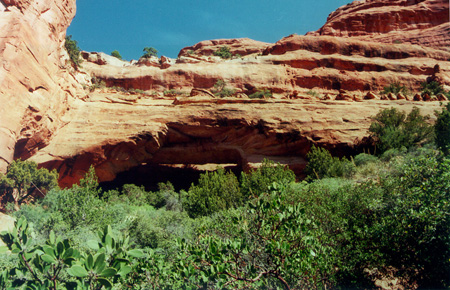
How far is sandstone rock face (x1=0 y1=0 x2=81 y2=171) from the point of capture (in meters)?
12.5

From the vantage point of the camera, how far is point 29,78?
13656mm

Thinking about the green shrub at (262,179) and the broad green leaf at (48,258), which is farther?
the green shrub at (262,179)

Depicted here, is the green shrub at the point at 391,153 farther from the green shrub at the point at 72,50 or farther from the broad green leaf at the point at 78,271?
the green shrub at the point at 72,50

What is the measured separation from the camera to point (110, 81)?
27469 millimetres

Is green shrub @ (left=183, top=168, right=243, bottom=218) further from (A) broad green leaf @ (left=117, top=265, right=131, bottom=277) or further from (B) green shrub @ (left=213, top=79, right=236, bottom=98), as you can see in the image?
(B) green shrub @ (left=213, top=79, right=236, bottom=98)

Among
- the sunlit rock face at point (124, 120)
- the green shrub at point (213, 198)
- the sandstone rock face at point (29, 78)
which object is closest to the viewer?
the green shrub at point (213, 198)

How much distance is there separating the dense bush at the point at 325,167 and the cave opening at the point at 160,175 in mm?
5798

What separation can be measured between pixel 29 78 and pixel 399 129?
60.9ft

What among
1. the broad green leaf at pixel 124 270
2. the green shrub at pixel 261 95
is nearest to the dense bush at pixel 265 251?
the broad green leaf at pixel 124 270

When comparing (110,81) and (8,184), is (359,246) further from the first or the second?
(110,81)

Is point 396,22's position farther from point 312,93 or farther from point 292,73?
point 312,93

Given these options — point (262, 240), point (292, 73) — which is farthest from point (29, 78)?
point (292, 73)

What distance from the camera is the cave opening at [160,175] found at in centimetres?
1884

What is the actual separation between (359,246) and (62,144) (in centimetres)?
1472
